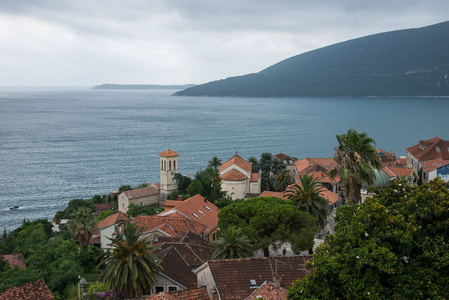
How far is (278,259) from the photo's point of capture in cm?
2181

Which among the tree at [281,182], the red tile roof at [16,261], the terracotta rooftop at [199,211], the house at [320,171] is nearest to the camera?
the red tile roof at [16,261]

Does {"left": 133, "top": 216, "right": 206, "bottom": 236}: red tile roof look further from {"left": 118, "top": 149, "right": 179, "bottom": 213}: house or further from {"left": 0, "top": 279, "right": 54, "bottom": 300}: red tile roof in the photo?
{"left": 118, "top": 149, "right": 179, "bottom": 213}: house

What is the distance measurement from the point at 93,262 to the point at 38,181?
5996 centimetres

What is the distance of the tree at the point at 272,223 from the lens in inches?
1050

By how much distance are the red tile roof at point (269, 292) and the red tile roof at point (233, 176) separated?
38960mm

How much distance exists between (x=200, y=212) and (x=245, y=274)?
23.9 meters

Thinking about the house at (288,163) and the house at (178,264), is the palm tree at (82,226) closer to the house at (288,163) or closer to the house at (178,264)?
the house at (178,264)

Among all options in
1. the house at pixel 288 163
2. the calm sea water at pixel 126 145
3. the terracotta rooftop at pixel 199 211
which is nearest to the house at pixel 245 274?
the terracotta rooftop at pixel 199 211

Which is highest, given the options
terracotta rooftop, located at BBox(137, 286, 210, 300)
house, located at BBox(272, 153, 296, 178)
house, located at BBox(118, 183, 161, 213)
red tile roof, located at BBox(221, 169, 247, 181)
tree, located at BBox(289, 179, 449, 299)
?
tree, located at BBox(289, 179, 449, 299)

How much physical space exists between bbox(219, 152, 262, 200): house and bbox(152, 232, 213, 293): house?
28.7 m

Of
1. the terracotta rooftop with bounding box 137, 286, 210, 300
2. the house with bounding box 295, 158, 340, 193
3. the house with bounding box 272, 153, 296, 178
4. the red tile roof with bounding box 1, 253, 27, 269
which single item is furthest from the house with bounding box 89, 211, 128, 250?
the house with bounding box 272, 153, 296, 178

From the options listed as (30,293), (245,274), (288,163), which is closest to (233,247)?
(245,274)

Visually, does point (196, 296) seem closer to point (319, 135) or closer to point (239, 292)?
point (239, 292)

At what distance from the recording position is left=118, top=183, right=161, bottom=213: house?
61.1 m
